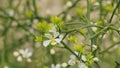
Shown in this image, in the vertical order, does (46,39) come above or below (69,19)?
above

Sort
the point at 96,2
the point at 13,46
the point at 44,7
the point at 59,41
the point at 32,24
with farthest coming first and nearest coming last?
the point at 44,7 < the point at 13,46 < the point at 32,24 < the point at 96,2 < the point at 59,41

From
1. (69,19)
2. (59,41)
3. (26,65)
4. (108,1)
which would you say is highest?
(59,41)

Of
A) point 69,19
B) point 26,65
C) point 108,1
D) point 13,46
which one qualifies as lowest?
point 26,65

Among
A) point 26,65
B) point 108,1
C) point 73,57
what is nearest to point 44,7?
point 26,65

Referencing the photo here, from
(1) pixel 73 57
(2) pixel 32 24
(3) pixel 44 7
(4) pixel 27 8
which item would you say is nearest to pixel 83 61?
(1) pixel 73 57

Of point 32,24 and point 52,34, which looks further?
point 32,24

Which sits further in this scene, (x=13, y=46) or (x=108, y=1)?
(x=13, y=46)

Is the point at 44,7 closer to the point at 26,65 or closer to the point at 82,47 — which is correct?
the point at 26,65

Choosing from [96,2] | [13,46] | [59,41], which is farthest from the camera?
[13,46]

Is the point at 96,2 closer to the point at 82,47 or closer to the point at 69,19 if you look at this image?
the point at 69,19
